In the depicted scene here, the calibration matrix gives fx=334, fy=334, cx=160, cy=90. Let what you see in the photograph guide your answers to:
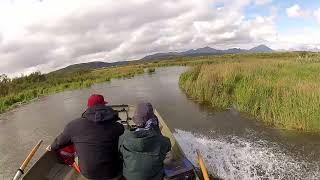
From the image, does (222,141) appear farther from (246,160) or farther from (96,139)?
(96,139)

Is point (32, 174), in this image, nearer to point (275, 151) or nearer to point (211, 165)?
point (211, 165)

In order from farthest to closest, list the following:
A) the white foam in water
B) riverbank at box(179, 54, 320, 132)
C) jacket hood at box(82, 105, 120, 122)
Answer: riverbank at box(179, 54, 320, 132) < the white foam in water < jacket hood at box(82, 105, 120, 122)

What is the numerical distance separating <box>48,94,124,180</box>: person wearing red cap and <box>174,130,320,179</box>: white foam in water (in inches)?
159

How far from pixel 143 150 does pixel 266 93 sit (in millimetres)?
10700

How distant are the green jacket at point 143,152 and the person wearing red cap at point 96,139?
1.15ft

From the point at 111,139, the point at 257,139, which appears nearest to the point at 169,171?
the point at 111,139

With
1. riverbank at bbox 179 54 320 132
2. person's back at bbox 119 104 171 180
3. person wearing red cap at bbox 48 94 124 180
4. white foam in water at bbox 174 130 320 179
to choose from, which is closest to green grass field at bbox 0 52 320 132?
riverbank at bbox 179 54 320 132

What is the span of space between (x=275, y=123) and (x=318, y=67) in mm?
10320

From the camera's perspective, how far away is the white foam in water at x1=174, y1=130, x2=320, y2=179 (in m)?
8.57

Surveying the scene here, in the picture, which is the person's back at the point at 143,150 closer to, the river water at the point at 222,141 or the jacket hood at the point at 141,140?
the jacket hood at the point at 141,140

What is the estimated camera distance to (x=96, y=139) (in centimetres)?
532

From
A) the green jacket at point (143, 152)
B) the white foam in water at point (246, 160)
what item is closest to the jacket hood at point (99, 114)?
the green jacket at point (143, 152)

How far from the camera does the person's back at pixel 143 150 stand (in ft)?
16.0

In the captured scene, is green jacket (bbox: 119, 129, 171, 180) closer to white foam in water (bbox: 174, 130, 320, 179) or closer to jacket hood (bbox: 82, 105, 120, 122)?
jacket hood (bbox: 82, 105, 120, 122)
